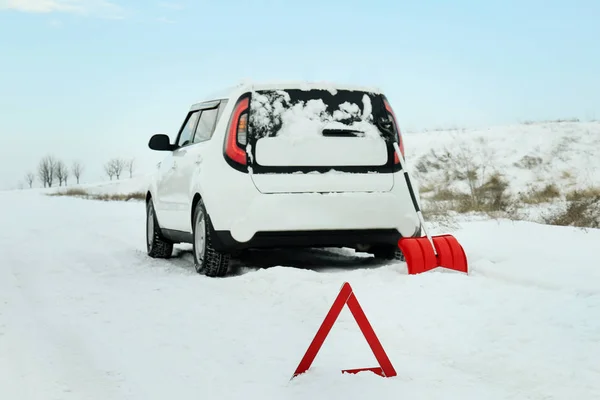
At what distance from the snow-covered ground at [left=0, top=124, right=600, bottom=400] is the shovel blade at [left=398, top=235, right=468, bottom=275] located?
0.18 m

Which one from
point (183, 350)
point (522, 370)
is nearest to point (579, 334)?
point (522, 370)

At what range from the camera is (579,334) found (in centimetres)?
473

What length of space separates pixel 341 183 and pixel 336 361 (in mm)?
3265

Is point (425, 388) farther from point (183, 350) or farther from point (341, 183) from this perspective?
point (341, 183)

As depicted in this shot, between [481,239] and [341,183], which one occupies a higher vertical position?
[341,183]

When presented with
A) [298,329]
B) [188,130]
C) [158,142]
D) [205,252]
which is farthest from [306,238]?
[158,142]

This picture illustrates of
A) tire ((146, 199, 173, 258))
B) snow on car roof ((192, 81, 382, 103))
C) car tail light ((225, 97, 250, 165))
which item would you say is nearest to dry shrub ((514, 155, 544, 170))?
tire ((146, 199, 173, 258))

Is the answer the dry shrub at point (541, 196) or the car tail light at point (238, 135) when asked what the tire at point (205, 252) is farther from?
the dry shrub at point (541, 196)

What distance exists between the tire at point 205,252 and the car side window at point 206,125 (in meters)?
0.80

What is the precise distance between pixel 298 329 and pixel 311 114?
288 centimetres

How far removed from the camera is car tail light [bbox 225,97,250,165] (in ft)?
23.9

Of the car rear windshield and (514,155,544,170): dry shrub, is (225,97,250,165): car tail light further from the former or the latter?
(514,155,544,170): dry shrub

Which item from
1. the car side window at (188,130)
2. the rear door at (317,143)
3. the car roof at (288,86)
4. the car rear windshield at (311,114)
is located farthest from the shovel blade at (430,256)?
the car side window at (188,130)

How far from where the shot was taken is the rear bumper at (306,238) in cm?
724
